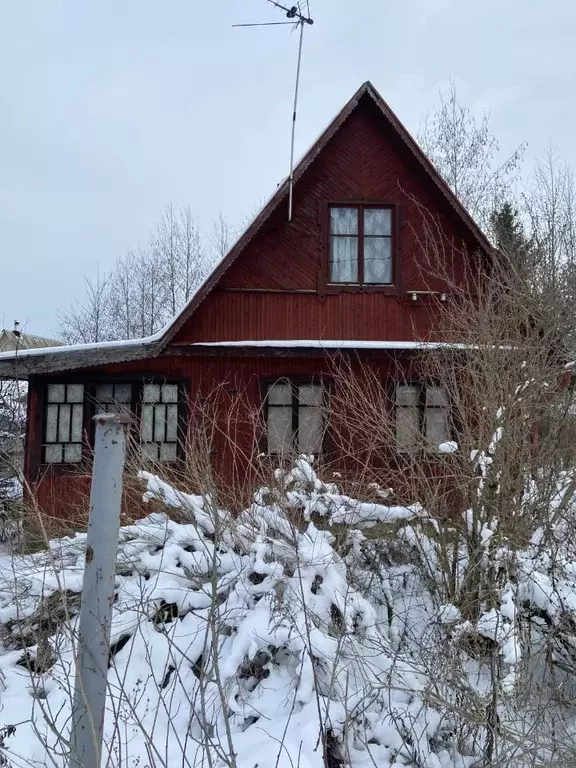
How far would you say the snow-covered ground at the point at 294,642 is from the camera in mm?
3639

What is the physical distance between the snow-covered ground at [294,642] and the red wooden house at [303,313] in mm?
3956

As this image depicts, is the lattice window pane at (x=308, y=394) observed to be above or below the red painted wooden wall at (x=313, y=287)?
below

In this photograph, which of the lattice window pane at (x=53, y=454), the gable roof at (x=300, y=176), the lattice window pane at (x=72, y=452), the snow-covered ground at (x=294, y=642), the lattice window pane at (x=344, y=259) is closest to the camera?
the snow-covered ground at (x=294, y=642)

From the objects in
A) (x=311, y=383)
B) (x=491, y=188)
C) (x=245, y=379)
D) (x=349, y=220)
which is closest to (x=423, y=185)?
(x=349, y=220)

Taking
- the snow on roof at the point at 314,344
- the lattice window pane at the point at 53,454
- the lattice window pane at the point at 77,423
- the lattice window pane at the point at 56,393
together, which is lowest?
the lattice window pane at the point at 53,454

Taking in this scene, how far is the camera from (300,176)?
9.30 metres

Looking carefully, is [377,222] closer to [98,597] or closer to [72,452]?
[72,452]

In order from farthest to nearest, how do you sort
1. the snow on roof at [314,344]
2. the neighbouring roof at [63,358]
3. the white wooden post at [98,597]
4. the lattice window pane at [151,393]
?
the lattice window pane at [151,393]
the snow on roof at [314,344]
the neighbouring roof at [63,358]
the white wooden post at [98,597]

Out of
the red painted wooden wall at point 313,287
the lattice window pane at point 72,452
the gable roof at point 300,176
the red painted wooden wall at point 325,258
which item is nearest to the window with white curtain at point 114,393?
the red painted wooden wall at point 313,287

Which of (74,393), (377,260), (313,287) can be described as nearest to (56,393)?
(74,393)

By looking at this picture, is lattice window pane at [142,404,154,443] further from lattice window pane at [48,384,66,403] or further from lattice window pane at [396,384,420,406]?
lattice window pane at [396,384,420,406]

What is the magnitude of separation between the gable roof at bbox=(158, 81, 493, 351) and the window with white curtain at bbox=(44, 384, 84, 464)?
5.84ft

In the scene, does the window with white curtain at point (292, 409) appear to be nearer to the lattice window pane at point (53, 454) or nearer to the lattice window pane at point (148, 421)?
the lattice window pane at point (148, 421)

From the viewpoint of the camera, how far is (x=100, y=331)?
30609 mm
